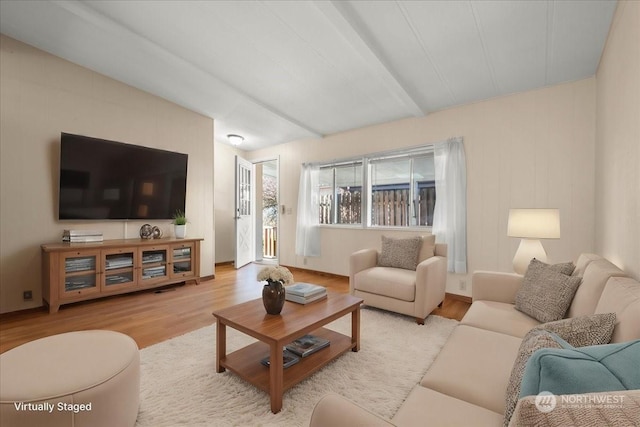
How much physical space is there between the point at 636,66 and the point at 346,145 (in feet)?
11.5

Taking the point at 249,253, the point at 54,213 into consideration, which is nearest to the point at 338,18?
the point at 54,213

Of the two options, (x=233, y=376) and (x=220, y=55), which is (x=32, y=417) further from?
(x=220, y=55)

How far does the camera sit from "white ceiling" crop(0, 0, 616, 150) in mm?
2133

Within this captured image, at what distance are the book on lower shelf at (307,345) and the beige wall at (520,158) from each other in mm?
2394

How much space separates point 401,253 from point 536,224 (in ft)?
4.22

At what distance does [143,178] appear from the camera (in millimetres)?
3916

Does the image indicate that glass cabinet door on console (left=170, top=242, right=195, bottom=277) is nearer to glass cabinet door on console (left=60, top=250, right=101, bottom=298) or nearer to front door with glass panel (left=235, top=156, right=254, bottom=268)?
glass cabinet door on console (left=60, top=250, right=101, bottom=298)

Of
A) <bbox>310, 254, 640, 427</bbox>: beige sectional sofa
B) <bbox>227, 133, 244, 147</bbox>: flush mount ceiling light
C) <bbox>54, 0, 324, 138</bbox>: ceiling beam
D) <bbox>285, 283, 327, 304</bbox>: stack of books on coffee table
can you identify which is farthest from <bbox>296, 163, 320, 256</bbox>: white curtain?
<bbox>310, 254, 640, 427</bbox>: beige sectional sofa

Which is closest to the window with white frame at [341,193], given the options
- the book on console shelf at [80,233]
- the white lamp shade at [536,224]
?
the white lamp shade at [536,224]

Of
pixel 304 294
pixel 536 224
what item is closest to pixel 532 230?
pixel 536 224

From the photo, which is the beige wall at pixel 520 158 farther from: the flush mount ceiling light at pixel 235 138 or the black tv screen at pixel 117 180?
the black tv screen at pixel 117 180

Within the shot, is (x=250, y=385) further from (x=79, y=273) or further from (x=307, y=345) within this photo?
(x=79, y=273)

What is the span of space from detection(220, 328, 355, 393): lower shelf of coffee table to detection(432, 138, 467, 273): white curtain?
217 centimetres

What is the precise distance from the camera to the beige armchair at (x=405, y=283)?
267 centimetres
